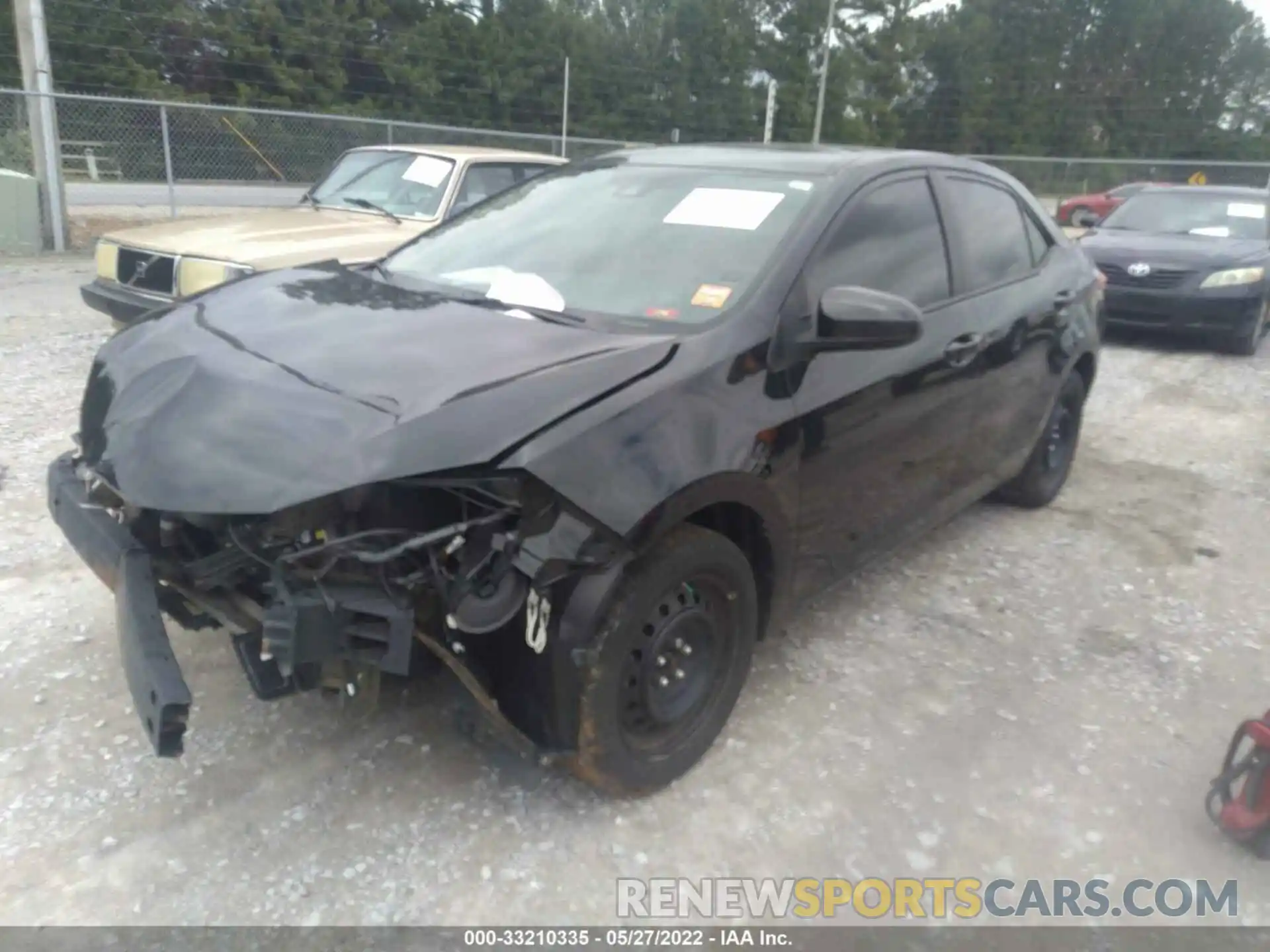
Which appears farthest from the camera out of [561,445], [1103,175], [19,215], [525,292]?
[1103,175]

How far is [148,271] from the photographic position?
5.95 metres

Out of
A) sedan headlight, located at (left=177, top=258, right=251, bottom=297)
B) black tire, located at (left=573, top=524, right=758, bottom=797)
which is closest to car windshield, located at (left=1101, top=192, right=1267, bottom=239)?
sedan headlight, located at (left=177, top=258, right=251, bottom=297)

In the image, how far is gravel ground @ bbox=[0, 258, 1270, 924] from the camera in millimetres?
2492

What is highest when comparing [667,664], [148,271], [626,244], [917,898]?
[626,244]

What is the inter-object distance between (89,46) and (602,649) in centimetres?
2743

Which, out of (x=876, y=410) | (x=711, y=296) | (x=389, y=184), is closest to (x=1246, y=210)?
(x=389, y=184)

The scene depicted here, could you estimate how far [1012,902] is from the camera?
256 cm

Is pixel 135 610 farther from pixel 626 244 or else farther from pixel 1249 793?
pixel 1249 793

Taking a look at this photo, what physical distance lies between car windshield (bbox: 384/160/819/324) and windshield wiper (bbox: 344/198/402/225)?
3369mm

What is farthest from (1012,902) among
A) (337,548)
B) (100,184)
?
(100,184)

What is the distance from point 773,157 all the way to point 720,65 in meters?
40.5

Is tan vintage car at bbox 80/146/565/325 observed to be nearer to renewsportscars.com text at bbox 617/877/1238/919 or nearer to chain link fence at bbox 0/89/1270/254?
renewsportscars.com text at bbox 617/877/1238/919

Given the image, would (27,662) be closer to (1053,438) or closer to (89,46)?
(1053,438)

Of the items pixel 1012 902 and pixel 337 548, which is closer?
pixel 337 548
